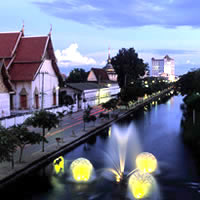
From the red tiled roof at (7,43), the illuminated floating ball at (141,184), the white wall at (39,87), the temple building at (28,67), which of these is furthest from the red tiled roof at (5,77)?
the illuminated floating ball at (141,184)

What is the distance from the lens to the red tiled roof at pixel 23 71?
4567cm

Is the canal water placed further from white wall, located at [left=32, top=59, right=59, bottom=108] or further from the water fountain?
white wall, located at [left=32, top=59, right=59, bottom=108]

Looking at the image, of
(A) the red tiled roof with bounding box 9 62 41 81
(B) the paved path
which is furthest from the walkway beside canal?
(A) the red tiled roof with bounding box 9 62 41 81

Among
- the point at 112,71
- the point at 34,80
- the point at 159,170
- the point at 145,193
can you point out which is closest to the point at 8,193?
the point at 145,193

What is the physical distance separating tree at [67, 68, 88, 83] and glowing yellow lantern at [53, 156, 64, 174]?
8946 centimetres

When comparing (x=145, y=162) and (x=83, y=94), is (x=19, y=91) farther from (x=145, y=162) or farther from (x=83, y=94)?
(x=145, y=162)

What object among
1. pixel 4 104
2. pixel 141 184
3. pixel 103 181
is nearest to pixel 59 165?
pixel 103 181

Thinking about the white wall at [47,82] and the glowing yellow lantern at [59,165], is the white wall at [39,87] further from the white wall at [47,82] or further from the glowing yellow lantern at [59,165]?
the glowing yellow lantern at [59,165]

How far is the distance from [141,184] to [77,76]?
99039 millimetres

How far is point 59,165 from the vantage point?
23297 mm

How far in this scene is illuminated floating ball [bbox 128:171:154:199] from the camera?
16.8 m

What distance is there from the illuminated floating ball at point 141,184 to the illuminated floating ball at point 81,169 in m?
3.51

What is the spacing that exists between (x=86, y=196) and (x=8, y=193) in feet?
14.8

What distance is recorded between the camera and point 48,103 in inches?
2009
